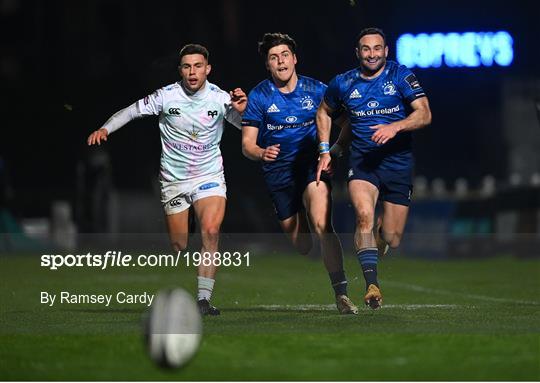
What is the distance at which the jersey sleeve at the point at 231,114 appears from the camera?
13.8 meters

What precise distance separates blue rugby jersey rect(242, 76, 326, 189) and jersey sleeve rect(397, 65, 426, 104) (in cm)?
75

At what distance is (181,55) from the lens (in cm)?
1388

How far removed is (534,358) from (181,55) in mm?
5152

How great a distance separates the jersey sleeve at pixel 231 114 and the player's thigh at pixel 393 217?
157 centimetres

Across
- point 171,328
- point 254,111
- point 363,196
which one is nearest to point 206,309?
point 363,196

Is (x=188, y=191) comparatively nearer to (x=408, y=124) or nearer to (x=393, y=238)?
(x=393, y=238)

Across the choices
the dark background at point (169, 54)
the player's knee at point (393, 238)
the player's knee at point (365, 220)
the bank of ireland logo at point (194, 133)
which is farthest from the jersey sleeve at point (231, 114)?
the dark background at point (169, 54)

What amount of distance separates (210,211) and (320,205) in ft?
3.31

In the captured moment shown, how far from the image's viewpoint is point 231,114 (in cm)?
1388

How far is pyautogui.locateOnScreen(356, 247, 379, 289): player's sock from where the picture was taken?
42.6ft

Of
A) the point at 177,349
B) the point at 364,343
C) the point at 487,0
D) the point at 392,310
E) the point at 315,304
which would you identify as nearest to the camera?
the point at 177,349

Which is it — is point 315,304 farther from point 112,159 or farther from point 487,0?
point 112,159

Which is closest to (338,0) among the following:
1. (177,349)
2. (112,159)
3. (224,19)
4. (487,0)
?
(487,0)

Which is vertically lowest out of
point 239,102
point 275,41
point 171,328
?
point 171,328
